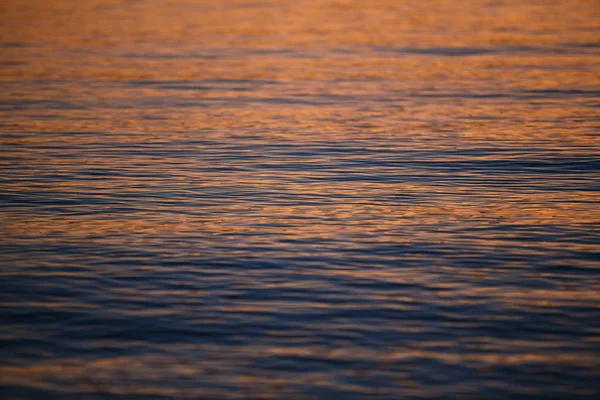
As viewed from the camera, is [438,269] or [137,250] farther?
[137,250]

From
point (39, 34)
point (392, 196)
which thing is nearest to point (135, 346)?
point (392, 196)

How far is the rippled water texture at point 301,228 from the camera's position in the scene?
8.91 meters

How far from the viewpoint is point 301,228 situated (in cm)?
1348

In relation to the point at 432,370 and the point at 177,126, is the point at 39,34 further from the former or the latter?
the point at 432,370

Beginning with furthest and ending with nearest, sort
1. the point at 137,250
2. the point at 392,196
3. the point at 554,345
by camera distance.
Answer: the point at 392,196 → the point at 137,250 → the point at 554,345

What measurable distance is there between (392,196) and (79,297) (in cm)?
598

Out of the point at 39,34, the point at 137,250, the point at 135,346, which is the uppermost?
the point at 39,34

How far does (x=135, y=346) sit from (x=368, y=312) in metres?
2.46

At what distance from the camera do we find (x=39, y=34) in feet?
126

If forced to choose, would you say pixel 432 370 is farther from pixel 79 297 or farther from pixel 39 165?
pixel 39 165

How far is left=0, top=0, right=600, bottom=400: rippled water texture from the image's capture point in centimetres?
891

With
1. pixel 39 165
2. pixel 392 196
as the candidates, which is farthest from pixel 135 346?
pixel 39 165

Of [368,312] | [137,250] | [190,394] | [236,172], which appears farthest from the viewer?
[236,172]

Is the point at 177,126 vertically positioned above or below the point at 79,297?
above
